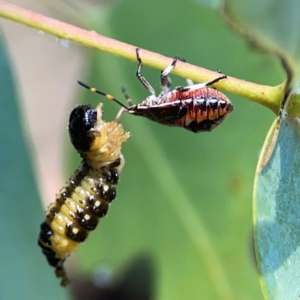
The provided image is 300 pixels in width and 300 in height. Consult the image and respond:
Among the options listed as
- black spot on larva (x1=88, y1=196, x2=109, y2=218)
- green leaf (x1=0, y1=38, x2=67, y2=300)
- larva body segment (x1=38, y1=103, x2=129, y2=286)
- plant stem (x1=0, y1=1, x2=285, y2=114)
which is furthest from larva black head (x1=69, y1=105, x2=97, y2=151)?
green leaf (x1=0, y1=38, x2=67, y2=300)

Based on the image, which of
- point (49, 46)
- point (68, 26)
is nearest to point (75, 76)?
point (49, 46)

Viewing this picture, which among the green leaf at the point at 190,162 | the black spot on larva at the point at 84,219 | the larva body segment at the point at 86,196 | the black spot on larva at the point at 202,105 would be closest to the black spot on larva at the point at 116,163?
the larva body segment at the point at 86,196


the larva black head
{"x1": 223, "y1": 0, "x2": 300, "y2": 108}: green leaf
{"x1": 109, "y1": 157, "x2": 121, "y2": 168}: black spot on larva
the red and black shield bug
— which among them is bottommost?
{"x1": 109, "y1": 157, "x2": 121, "y2": 168}: black spot on larva

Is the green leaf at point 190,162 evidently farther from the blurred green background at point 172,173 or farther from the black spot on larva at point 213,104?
the black spot on larva at point 213,104

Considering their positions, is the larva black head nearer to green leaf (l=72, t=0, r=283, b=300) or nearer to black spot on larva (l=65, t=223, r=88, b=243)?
black spot on larva (l=65, t=223, r=88, b=243)

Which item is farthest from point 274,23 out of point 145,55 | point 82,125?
point 82,125

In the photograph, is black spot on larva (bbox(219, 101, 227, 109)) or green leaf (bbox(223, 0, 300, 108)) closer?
green leaf (bbox(223, 0, 300, 108))

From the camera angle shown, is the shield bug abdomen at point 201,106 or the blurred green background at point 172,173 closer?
the shield bug abdomen at point 201,106
